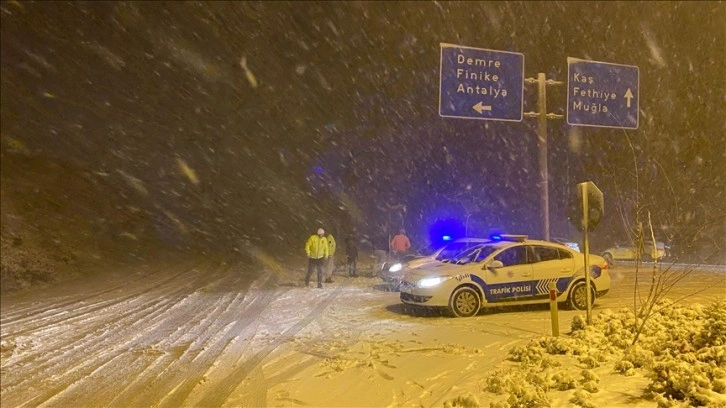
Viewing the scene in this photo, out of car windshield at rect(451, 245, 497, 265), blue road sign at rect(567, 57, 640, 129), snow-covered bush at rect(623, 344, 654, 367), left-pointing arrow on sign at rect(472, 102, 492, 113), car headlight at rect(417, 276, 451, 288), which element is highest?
blue road sign at rect(567, 57, 640, 129)

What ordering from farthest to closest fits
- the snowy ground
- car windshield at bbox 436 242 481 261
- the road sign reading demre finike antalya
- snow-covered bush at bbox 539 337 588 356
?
1. car windshield at bbox 436 242 481 261
2. the road sign reading demre finike antalya
3. snow-covered bush at bbox 539 337 588 356
4. the snowy ground

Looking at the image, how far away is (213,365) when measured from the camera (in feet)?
26.5

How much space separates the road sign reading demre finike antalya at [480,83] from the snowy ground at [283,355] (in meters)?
4.56

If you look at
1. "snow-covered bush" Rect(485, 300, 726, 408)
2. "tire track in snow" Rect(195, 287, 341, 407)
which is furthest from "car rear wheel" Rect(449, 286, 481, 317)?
"snow-covered bush" Rect(485, 300, 726, 408)

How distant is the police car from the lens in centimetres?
1176

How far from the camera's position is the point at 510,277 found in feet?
39.7

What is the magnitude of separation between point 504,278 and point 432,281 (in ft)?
4.77

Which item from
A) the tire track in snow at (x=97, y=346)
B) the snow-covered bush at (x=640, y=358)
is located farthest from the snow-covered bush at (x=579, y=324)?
the tire track in snow at (x=97, y=346)

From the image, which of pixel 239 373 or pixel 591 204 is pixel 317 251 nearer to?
pixel 591 204

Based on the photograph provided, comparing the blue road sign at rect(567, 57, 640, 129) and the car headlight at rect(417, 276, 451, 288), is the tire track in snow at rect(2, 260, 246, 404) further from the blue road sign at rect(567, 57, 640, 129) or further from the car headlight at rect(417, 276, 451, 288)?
the blue road sign at rect(567, 57, 640, 129)

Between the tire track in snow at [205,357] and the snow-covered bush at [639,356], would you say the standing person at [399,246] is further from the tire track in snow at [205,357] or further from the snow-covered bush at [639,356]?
the snow-covered bush at [639,356]

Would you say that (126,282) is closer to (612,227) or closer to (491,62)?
(491,62)

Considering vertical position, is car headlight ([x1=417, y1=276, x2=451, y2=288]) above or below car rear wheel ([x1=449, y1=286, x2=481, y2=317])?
above

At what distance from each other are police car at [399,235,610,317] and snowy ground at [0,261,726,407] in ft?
1.16
